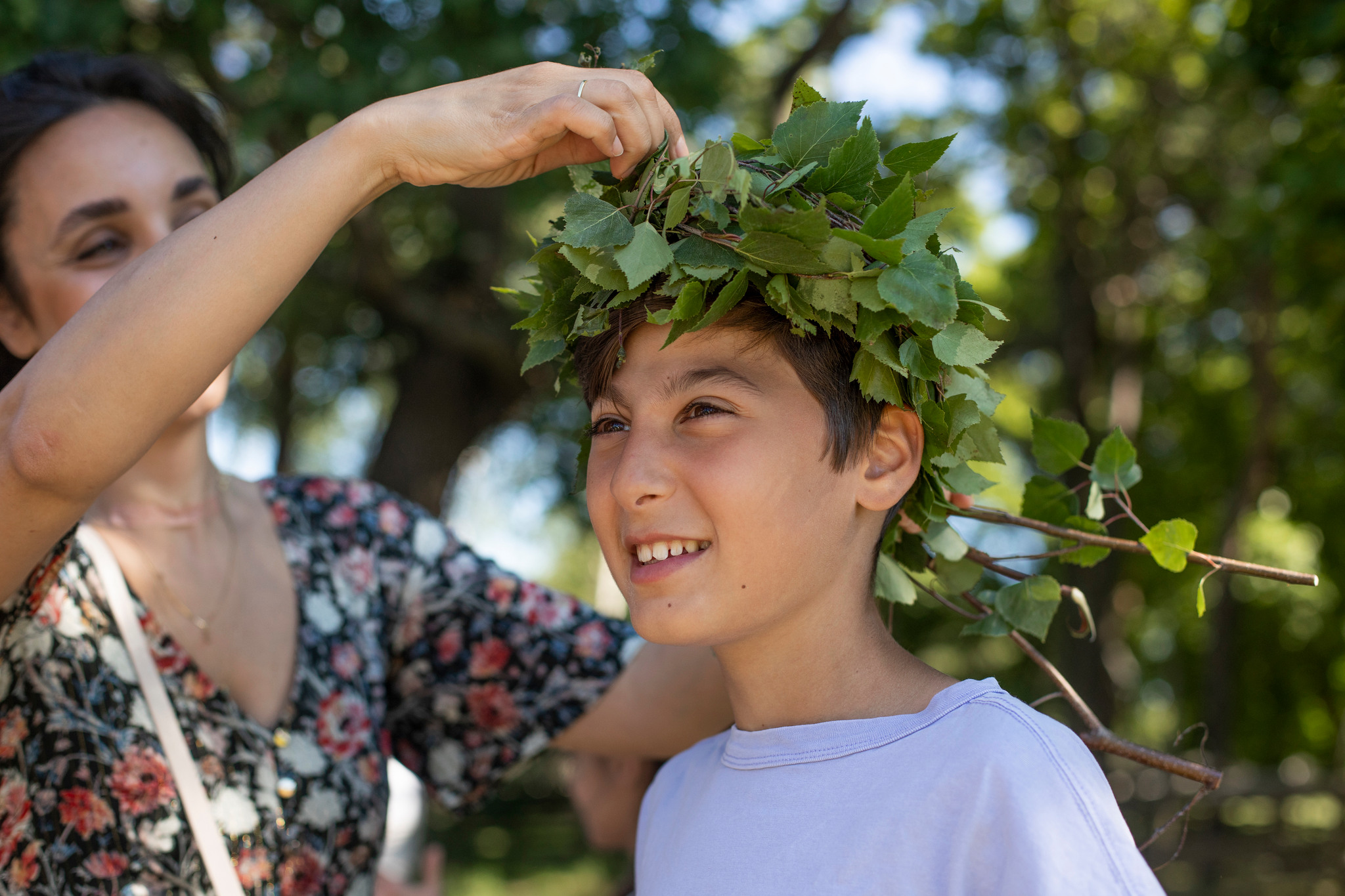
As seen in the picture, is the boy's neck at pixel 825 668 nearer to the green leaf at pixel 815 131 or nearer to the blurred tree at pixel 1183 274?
the green leaf at pixel 815 131

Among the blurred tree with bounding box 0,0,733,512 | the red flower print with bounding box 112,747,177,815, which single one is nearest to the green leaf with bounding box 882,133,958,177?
the red flower print with bounding box 112,747,177,815

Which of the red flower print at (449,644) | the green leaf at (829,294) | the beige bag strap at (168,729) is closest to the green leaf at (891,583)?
the green leaf at (829,294)

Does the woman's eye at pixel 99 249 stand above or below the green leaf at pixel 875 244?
above

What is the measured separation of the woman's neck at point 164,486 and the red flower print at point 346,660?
50cm

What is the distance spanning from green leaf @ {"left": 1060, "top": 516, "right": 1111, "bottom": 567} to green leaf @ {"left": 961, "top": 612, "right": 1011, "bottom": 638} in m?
0.18

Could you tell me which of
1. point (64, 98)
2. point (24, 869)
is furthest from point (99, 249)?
point (24, 869)

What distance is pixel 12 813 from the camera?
2.05m

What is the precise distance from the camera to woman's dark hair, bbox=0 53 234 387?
→ 2.35 meters

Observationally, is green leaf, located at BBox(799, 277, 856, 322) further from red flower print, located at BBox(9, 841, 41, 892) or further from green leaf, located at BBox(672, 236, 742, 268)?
red flower print, located at BBox(9, 841, 41, 892)

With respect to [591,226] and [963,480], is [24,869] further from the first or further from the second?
[963,480]

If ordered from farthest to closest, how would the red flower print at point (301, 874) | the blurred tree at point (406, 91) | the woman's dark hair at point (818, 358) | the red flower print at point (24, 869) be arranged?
1. the blurred tree at point (406, 91)
2. the red flower print at point (301, 874)
3. the red flower print at point (24, 869)
4. the woman's dark hair at point (818, 358)

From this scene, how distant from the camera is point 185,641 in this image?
2406 mm

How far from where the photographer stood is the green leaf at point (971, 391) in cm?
186

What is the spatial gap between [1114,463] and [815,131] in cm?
91
